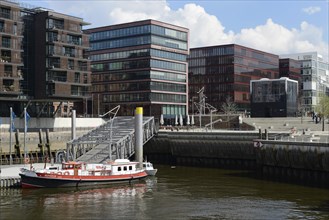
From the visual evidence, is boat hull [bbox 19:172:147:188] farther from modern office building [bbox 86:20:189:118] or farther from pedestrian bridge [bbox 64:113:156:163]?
modern office building [bbox 86:20:189:118]

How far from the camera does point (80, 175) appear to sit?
187 ft

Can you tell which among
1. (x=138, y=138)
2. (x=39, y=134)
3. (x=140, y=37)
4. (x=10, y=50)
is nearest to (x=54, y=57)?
(x=10, y=50)

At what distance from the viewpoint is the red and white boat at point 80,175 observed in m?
54.4

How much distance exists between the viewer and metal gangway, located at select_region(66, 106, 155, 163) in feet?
232

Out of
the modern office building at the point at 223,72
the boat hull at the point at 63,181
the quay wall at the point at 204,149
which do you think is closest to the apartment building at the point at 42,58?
the quay wall at the point at 204,149

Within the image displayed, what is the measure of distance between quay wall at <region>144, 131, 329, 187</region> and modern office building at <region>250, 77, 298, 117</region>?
74.1 meters

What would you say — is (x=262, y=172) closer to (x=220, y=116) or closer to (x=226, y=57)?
(x=220, y=116)

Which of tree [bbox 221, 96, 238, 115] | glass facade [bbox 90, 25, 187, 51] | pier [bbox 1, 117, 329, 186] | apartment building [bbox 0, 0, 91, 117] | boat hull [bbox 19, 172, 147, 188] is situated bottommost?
boat hull [bbox 19, 172, 147, 188]

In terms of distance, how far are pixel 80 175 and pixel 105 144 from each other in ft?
65.5

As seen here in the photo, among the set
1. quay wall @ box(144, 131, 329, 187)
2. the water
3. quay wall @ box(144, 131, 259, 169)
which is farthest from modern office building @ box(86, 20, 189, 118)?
the water

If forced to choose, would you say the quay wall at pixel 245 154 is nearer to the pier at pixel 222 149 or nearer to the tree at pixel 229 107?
→ the pier at pixel 222 149

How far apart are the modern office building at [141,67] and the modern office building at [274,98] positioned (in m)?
23.9

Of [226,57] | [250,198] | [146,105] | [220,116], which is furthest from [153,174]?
[226,57]

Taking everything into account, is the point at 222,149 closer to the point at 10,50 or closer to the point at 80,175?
the point at 80,175
